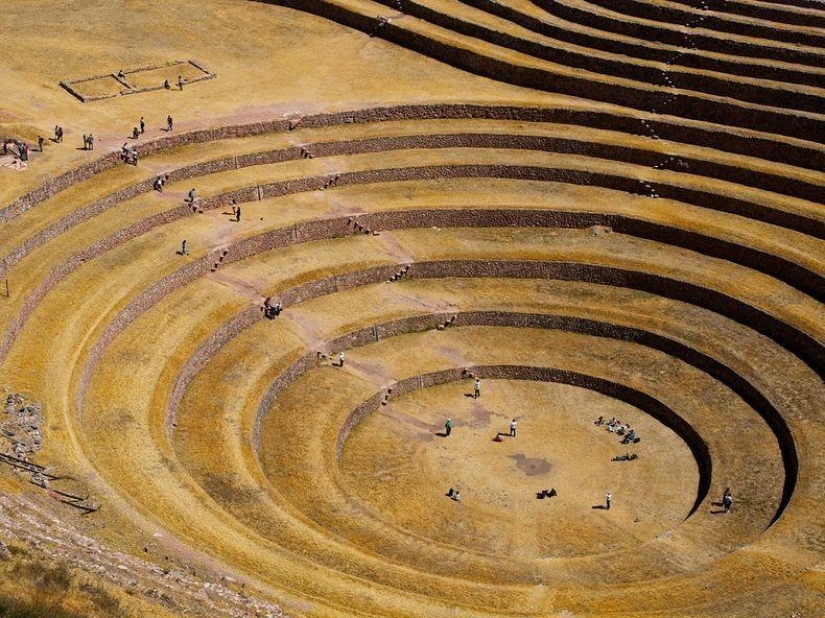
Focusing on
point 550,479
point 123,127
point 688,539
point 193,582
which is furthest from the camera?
point 123,127

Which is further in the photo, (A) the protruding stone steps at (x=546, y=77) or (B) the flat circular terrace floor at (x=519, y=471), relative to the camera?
(A) the protruding stone steps at (x=546, y=77)

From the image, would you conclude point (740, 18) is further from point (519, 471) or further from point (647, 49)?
point (519, 471)

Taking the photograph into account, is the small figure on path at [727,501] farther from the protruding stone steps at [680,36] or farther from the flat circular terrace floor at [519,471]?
the protruding stone steps at [680,36]

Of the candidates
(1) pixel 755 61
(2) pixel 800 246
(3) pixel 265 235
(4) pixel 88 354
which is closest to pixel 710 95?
(1) pixel 755 61

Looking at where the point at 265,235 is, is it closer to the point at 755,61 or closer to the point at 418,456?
the point at 418,456

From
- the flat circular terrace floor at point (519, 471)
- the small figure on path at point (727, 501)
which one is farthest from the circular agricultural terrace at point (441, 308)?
the small figure on path at point (727, 501)

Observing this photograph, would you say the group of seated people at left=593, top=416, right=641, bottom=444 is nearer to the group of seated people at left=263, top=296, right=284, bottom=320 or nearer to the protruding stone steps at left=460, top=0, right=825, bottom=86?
the group of seated people at left=263, top=296, right=284, bottom=320
